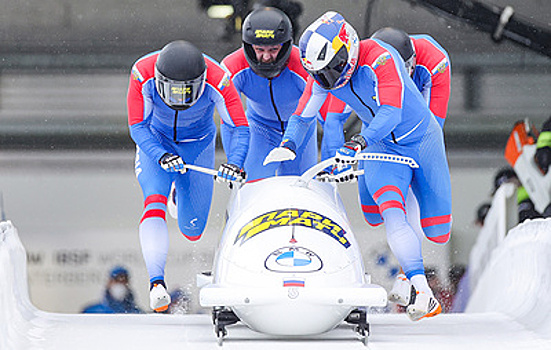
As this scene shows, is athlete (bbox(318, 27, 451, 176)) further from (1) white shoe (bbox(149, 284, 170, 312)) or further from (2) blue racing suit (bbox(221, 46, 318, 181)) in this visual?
(1) white shoe (bbox(149, 284, 170, 312))

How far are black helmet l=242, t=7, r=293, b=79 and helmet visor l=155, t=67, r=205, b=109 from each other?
43cm

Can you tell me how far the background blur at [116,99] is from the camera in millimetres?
7633

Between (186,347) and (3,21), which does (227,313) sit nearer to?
(186,347)

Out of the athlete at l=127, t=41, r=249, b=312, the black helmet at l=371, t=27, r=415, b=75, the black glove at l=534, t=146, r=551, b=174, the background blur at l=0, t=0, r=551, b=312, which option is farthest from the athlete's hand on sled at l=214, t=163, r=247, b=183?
the black glove at l=534, t=146, r=551, b=174

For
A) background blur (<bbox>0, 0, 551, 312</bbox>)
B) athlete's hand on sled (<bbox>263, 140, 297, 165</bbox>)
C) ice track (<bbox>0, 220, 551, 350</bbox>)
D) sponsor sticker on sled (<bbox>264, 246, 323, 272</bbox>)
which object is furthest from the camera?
background blur (<bbox>0, 0, 551, 312</bbox>)

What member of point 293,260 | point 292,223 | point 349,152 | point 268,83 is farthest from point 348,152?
point 268,83

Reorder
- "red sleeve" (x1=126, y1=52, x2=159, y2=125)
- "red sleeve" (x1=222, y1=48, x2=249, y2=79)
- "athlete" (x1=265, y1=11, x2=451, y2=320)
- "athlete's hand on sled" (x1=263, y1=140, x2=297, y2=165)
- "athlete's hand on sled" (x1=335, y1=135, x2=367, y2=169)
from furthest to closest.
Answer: "red sleeve" (x1=222, y1=48, x2=249, y2=79) → "red sleeve" (x1=126, y1=52, x2=159, y2=125) → "athlete's hand on sled" (x1=263, y1=140, x2=297, y2=165) → "athlete" (x1=265, y1=11, x2=451, y2=320) → "athlete's hand on sled" (x1=335, y1=135, x2=367, y2=169)

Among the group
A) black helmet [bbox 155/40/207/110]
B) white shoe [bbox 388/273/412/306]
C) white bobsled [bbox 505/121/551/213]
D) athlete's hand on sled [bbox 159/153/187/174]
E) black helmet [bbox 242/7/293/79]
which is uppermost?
white bobsled [bbox 505/121/551/213]

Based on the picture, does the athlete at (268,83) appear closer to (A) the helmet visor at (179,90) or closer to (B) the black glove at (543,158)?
(A) the helmet visor at (179,90)

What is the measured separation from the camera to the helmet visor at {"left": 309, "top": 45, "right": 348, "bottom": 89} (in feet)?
11.8

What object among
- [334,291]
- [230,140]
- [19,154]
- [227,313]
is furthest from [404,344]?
[19,154]

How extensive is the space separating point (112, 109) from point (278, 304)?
16.3 feet

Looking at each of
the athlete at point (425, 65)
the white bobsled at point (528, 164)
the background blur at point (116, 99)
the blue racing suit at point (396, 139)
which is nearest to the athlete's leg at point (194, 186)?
the blue racing suit at point (396, 139)

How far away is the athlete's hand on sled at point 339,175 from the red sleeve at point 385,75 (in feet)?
1.26
